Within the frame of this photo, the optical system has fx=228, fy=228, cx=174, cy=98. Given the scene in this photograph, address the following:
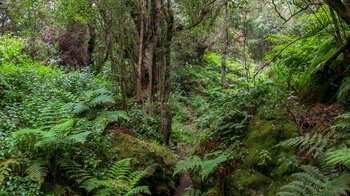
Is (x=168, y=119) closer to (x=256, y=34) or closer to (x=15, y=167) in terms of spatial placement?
(x=15, y=167)

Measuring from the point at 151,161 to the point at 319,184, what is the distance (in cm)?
299

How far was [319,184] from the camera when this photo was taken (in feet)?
6.86

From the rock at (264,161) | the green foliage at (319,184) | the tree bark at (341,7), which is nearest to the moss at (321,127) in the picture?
the rock at (264,161)

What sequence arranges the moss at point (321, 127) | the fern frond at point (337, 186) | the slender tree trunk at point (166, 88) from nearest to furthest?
1. the fern frond at point (337, 186)
2. the moss at point (321, 127)
3. the slender tree trunk at point (166, 88)

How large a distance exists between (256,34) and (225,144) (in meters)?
19.1

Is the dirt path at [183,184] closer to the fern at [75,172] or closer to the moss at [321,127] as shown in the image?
the fern at [75,172]

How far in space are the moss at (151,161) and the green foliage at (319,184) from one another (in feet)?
8.60

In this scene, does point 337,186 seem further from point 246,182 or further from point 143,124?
point 143,124

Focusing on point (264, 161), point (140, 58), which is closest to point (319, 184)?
point (264, 161)

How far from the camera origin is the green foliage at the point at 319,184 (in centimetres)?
197

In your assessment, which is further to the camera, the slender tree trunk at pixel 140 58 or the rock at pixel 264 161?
the slender tree trunk at pixel 140 58

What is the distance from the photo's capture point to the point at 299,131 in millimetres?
3273

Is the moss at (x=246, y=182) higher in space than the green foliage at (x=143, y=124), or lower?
lower

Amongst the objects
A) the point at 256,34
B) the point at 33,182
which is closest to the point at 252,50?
the point at 256,34
